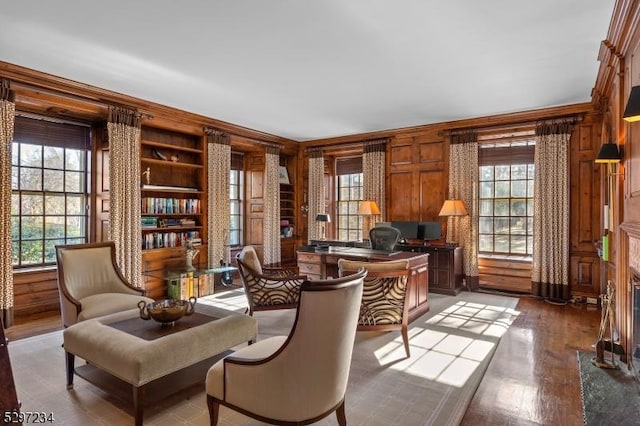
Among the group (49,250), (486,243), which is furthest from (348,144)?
(49,250)

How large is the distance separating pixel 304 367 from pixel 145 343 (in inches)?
46.2

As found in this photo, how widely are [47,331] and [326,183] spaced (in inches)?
222

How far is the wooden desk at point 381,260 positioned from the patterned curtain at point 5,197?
3411mm

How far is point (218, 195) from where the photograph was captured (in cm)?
633

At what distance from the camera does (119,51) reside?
3.57 m

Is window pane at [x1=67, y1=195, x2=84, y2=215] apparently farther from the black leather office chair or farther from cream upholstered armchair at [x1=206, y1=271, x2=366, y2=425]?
cream upholstered armchair at [x1=206, y1=271, x2=366, y2=425]

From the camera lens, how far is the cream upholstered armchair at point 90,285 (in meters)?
3.35

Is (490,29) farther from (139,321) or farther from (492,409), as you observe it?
(139,321)

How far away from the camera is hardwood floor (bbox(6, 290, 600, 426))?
243 cm

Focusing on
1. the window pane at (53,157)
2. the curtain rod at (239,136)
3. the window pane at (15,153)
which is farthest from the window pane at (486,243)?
the window pane at (15,153)

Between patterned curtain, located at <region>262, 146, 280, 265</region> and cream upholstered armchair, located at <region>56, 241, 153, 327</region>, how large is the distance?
3.58m

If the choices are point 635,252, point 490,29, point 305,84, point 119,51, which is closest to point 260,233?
point 305,84

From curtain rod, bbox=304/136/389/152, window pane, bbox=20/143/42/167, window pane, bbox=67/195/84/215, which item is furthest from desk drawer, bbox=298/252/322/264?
window pane, bbox=20/143/42/167

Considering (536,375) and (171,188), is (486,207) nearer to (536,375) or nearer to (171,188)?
(536,375)
